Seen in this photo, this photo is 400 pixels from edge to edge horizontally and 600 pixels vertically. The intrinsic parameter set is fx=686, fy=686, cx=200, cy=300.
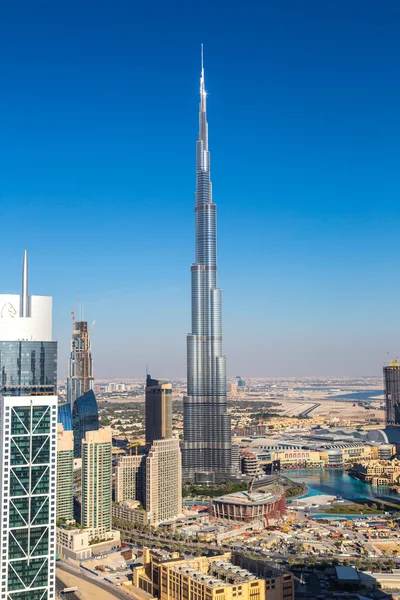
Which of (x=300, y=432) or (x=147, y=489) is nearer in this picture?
(x=147, y=489)

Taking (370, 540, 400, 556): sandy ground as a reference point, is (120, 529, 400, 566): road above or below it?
above

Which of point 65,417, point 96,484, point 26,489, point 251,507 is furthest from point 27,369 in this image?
point 65,417

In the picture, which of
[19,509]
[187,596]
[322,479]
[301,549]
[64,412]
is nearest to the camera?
[19,509]

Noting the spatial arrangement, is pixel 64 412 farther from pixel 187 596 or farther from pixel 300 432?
pixel 300 432

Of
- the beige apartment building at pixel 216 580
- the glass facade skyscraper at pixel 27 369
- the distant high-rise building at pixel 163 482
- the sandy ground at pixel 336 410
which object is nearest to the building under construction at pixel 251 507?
the distant high-rise building at pixel 163 482

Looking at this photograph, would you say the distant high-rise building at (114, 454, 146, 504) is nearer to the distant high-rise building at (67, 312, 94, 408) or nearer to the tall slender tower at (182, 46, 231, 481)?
the tall slender tower at (182, 46, 231, 481)

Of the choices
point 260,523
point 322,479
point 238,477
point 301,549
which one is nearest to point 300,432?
point 322,479

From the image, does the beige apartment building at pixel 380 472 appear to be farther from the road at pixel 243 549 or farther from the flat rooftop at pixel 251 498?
the road at pixel 243 549

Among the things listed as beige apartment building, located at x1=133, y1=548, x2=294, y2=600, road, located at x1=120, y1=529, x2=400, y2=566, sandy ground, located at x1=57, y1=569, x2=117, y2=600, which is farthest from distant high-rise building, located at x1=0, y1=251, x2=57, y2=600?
road, located at x1=120, y1=529, x2=400, y2=566
